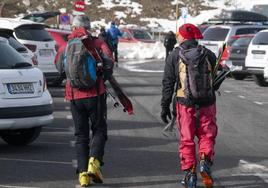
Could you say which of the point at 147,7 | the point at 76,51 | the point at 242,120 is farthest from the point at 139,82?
the point at 147,7

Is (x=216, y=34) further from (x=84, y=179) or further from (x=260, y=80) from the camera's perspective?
(x=84, y=179)

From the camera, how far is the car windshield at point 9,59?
1126 centimetres

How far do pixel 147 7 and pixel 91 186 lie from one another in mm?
65928

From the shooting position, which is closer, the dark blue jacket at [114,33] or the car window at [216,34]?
the car window at [216,34]

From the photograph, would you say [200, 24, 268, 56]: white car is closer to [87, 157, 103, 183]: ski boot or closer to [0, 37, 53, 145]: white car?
[0, 37, 53, 145]: white car

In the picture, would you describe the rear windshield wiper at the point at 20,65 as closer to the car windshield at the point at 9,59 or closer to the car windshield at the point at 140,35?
the car windshield at the point at 9,59

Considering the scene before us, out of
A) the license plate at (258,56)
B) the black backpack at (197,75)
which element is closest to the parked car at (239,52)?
the license plate at (258,56)

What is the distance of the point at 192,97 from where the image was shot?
28.0 feet

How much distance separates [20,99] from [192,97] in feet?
10.7

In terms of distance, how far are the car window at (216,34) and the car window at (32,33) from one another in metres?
10.5

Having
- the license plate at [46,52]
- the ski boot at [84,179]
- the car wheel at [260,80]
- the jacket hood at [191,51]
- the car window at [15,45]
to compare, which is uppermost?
the jacket hood at [191,51]

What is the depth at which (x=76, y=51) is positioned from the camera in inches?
351

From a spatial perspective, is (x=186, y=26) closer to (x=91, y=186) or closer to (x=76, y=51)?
(x=76, y=51)

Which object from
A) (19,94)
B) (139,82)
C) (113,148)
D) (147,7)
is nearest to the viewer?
(19,94)
